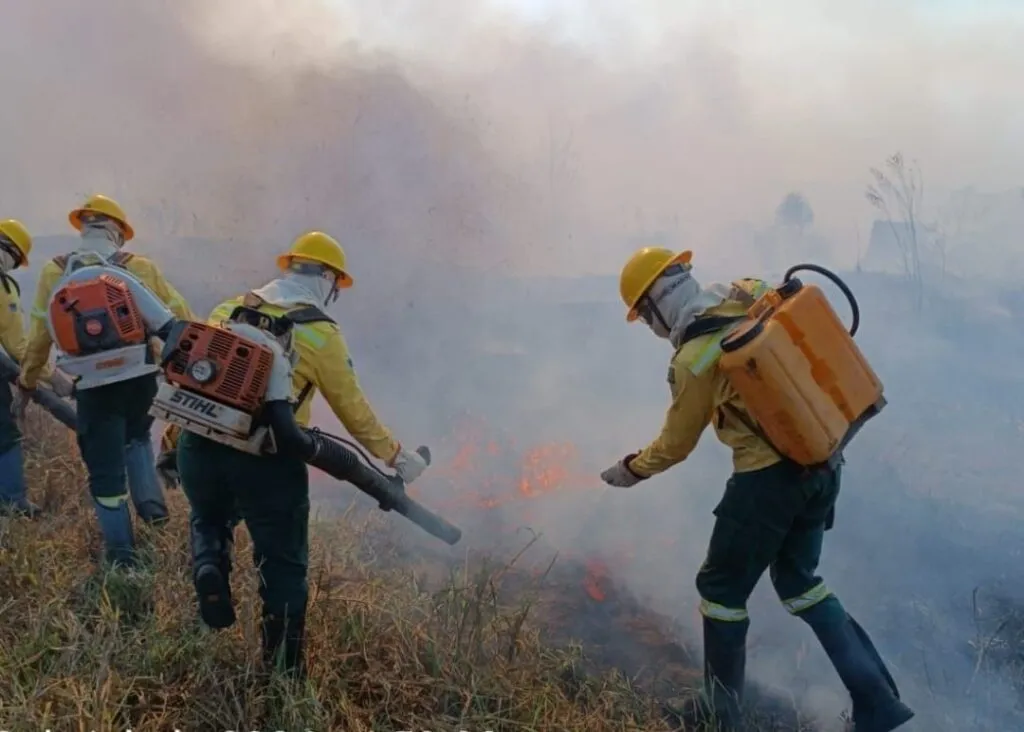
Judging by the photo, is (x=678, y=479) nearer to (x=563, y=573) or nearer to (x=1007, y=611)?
(x=563, y=573)

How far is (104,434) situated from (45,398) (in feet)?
4.40

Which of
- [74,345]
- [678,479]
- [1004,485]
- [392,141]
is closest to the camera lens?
[74,345]

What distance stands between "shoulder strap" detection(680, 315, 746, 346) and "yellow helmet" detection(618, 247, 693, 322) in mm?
283

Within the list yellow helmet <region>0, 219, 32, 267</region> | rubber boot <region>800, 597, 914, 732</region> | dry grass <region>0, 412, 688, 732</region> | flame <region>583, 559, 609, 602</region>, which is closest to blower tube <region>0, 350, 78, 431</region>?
yellow helmet <region>0, 219, 32, 267</region>

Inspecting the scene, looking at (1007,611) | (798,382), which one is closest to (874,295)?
(1007,611)

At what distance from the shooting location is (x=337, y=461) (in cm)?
294

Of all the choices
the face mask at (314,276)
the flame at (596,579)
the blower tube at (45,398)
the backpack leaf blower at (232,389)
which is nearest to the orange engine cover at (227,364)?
the backpack leaf blower at (232,389)

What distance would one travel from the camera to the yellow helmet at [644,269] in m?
3.21

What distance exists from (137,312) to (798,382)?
3.03m

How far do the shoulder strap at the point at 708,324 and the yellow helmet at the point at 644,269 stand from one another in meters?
0.28

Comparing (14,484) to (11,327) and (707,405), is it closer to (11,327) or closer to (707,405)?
(11,327)

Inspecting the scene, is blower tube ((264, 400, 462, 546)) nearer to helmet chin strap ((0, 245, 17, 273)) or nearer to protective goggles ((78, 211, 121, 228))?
protective goggles ((78, 211, 121, 228))

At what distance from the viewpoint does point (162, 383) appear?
8.93 feet

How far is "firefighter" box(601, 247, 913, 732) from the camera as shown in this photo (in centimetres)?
299
